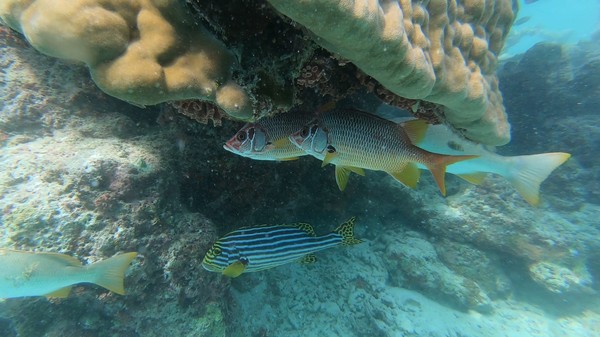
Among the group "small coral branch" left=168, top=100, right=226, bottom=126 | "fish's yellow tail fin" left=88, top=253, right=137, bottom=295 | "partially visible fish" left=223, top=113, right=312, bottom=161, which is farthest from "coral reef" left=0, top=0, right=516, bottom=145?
"fish's yellow tail fin" left=88, top=253, right=137, bottom=295

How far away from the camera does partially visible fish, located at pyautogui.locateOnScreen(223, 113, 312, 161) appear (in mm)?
2619

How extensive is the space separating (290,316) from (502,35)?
209 inches

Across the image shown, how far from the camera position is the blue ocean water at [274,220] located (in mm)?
3256

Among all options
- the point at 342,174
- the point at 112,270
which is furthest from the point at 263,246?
the point at 112,270

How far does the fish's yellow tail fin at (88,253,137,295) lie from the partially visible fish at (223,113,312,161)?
1476 millimetres

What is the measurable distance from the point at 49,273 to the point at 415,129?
3495 mm

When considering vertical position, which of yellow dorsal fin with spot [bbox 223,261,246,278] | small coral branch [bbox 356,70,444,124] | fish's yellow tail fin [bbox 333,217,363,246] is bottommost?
yellow dorsal fin with spot [bbox 223,261,246,278]

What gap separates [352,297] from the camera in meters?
5.96

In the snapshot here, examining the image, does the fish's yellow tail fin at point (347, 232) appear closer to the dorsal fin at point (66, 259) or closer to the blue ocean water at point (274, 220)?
the blue ocean water at point (274, 220)

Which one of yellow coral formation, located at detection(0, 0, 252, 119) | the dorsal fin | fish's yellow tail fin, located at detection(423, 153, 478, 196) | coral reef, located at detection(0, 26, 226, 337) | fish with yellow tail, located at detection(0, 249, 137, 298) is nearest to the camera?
yellow coral formation, located at detection(0, 0, 252, 119)

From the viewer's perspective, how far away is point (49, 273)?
2.74m

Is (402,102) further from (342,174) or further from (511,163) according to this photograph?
(511,163)

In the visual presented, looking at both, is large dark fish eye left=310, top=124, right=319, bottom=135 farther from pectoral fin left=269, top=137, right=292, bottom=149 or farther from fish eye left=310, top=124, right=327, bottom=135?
pectoral fin left=269, top=137, right=292, bottom=149

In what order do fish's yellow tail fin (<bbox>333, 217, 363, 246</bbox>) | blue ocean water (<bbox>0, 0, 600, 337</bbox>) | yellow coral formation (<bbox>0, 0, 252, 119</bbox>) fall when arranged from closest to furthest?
yellow coral formation (<bbox>0, 0, 252, 119</bbox>), blue ocean water (<bbox>0, 0, 600, 337</bbox>), fish's yellow tail fin (<bbox>333, 217, 363, 246</bbox>)
